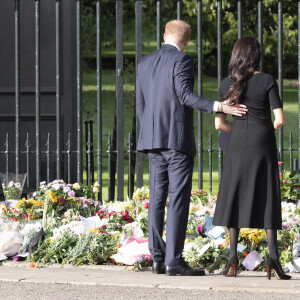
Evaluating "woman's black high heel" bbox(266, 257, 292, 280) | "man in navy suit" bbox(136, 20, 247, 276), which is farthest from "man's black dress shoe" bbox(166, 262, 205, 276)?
"woman's black high heel" bbox(266, 257, 292, 280)

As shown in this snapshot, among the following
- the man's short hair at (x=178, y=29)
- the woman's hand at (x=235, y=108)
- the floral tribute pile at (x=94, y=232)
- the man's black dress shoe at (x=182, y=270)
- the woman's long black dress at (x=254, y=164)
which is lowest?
the man's black dress shoe at (x=182, y=270)

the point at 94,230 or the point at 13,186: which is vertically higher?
the point at 13,186

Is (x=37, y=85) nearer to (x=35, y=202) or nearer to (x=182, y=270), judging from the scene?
(x=35, y=202)

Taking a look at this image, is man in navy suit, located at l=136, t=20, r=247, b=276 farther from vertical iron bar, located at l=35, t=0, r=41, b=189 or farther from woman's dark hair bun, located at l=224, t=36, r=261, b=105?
vertical iron bar, located at l=35, t=0, r=41, b=189

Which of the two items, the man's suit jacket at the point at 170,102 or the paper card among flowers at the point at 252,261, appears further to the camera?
the paper card among flowers at the point at 252,261

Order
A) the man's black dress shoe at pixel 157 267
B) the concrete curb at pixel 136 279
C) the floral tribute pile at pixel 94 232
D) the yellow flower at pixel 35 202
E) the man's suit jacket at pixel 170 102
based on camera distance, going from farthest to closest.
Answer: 1. the yellow flower at pixel 35 202
2. the floral tribute pile at pixel 94 232
3. the man's black dress shoe at pixel 157 267
4. the man's suit jacket at pixel 170 102
5. the concrete curb at pixel 136 279

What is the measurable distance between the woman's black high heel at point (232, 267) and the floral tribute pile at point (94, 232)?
360mm

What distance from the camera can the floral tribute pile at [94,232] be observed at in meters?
6.71

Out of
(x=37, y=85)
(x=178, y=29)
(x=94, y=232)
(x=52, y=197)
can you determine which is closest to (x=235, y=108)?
(x=178, y=29)

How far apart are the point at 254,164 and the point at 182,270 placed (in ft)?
3.09

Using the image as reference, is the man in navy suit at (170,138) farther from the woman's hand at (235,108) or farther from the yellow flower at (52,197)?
the yellow flower at (52,197)

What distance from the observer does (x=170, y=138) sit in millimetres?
6215

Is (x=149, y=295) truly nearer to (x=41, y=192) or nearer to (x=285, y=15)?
(x=41, y=192)

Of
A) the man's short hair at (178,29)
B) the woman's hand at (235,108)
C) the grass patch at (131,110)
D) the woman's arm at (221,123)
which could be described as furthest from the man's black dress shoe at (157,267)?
the grass patch at (131,110)
